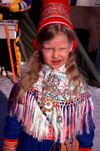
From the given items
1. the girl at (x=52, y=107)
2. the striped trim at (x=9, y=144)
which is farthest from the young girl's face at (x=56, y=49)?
the striped trim at (x=9, y=144)

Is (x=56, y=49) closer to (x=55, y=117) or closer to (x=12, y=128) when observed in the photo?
Answer: (x=55, y=117)

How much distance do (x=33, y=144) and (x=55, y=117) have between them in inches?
9.4

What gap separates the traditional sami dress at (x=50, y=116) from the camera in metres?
1.02

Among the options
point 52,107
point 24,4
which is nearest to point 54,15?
point 52,107

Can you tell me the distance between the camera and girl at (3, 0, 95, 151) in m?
1.01

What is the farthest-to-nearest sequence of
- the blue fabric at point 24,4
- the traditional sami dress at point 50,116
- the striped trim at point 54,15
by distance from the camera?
1. the blue fabric at point 24,4
2. the traditional sami dress at point 50,116
3. the striped trim at point 54,15

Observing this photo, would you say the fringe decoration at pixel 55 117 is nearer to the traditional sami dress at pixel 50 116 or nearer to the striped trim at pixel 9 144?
the traditional sami dress at pixel 50 116

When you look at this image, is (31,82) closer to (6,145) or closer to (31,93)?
(31,93)

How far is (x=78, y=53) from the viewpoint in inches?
126

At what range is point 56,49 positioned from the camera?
929mm

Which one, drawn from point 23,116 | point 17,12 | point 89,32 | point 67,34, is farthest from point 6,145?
point 89,32

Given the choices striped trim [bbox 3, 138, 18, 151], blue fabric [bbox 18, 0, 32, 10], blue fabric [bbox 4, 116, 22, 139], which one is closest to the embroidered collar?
blue fabric [bbox 4, 116, 22, 139]

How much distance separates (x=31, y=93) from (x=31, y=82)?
67 millimetres

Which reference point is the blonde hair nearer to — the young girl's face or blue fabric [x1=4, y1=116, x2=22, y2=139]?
the young girl's face
